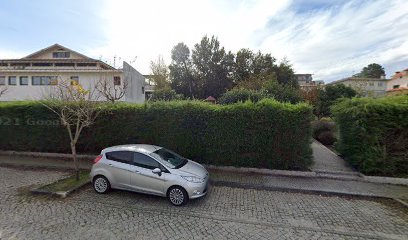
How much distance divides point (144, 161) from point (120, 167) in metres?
0.73

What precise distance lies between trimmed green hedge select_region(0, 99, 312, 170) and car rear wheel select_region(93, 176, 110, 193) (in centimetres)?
356

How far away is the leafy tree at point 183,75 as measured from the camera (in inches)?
1613

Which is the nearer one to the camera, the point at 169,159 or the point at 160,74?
the point at 169,159

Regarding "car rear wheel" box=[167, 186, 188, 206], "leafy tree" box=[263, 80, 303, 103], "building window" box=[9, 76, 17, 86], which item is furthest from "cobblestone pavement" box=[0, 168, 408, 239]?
"building window" box=[9, 76, 17, 86]

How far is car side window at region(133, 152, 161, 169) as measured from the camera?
20.8ft

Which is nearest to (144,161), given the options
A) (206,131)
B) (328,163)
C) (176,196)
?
(176,196)

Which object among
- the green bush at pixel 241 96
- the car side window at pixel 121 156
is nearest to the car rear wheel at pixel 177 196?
the car side window at pixel 121 156

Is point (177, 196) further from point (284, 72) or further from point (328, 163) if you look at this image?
point (284, 72)

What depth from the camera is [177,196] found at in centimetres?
601

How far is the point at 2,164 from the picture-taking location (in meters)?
9.66

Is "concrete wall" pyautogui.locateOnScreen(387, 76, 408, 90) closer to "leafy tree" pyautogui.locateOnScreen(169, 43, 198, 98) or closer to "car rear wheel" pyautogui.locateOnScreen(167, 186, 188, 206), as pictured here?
"leafy tree" pyautogui.locateOnScreen(169, 43, 198, 98)

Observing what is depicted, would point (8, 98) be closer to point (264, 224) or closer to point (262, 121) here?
point (262, 121)

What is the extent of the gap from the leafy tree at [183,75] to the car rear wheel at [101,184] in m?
34.0

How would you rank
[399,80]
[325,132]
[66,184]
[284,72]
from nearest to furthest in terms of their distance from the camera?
[66,184] < [325,132] < [284,72] < [399,80]
